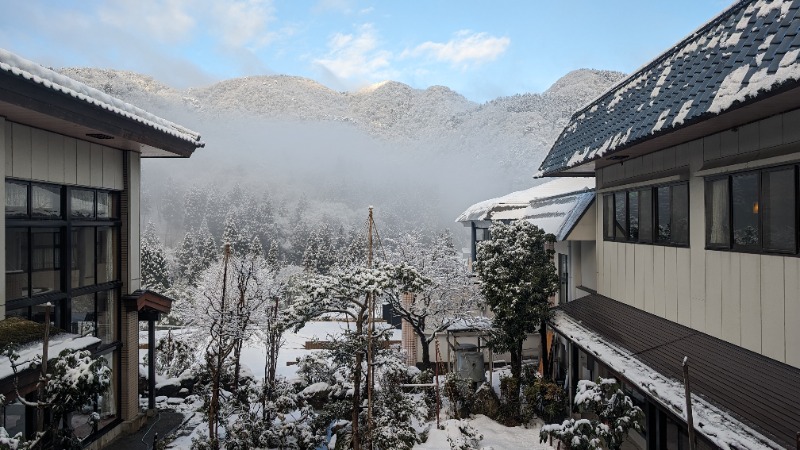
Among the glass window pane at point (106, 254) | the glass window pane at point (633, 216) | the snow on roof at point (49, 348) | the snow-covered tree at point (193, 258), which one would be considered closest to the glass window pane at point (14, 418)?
→ the snow on roof at point (49, 348)

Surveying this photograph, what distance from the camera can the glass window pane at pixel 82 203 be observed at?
991cm

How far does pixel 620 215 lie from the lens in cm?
1030

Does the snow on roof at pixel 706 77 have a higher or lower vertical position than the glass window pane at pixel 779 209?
higher

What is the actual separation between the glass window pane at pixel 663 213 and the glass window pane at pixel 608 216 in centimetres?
211

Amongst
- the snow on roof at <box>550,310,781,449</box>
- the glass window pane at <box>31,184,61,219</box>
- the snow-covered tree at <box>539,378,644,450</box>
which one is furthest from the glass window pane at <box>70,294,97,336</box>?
the snow on roof at <box>550,310,781,449</box>

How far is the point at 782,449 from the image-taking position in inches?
164

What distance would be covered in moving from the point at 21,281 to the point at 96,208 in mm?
2725

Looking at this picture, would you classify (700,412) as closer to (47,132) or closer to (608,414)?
(608,414)

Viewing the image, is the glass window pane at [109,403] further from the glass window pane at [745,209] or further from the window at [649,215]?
the glass window pane at [745,209]

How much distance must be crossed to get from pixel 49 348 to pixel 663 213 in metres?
10.0

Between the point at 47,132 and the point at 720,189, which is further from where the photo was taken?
the point at 47,132

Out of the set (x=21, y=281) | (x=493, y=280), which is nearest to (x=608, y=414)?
(x=493, y=280)

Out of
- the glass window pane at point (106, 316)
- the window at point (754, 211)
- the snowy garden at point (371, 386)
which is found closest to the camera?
the window at point (754, 211)

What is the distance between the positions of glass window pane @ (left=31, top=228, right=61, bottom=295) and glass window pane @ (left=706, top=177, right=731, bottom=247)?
1112 centimetres
